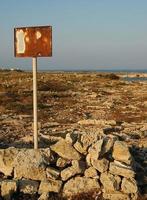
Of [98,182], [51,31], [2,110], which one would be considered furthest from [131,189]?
[2,110]

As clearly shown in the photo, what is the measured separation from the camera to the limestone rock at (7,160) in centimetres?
1162

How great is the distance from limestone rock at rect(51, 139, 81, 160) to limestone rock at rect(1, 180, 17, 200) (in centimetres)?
149

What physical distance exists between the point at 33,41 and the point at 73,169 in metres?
3.62

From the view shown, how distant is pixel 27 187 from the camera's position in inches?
428

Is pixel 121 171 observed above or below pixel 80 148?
below

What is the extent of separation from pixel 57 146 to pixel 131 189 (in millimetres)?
2338

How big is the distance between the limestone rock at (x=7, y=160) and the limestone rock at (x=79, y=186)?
5.33 feet

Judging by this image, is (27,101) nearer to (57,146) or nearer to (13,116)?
(13,116)

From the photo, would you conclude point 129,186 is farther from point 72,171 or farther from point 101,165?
point 72,171

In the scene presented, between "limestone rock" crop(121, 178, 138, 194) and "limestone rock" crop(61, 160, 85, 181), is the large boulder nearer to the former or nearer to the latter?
"limestone rock" crop(61, 160, 85, 181)

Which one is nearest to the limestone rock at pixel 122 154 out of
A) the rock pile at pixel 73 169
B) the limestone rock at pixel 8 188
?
the rock pile at pixel 73 169

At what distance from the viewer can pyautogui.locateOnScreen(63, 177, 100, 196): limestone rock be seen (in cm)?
1077

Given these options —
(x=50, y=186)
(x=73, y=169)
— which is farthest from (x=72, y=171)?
(x=50, y=186)

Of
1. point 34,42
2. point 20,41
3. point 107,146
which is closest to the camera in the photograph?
point 107,146
